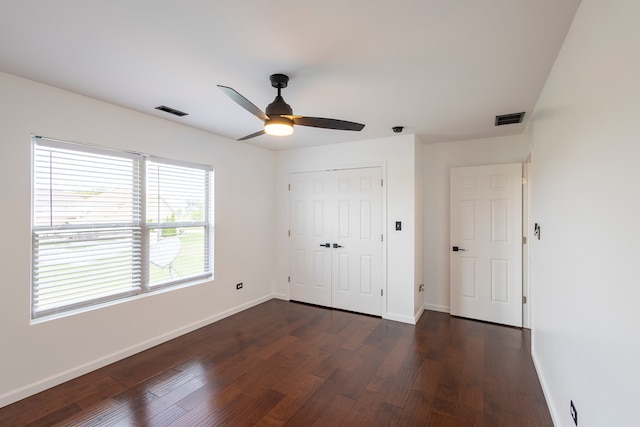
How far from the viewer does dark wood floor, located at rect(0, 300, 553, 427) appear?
211cm

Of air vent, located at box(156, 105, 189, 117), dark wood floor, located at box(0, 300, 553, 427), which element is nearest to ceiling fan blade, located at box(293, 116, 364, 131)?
air vent, located at box(156, 105, 189, 117)

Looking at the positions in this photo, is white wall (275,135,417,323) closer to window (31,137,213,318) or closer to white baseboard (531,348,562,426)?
white baseboard (531,348,562,426)

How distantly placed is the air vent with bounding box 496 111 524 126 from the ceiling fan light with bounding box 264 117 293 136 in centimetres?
234

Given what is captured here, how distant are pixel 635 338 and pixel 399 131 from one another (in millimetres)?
3072

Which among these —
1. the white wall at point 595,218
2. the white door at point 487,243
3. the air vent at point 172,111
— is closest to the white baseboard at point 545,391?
the white wall at point 595,218

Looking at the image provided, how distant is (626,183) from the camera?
39.9 inches

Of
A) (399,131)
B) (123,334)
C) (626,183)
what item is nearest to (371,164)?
(399,131)

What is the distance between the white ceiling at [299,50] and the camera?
1.54 metres

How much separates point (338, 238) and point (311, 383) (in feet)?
7.43

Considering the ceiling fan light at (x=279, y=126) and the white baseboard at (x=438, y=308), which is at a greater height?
the ceiling fan light at (x=279, y=126)

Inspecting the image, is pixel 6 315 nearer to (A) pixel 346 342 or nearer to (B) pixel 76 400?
(B) pixel 76 400

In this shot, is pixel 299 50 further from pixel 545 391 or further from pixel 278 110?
pixel 545 391

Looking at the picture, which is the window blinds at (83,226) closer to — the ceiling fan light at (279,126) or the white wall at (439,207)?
the ceiling fan light at (279,126)

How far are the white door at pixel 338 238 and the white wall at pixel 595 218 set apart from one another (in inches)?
88.4
